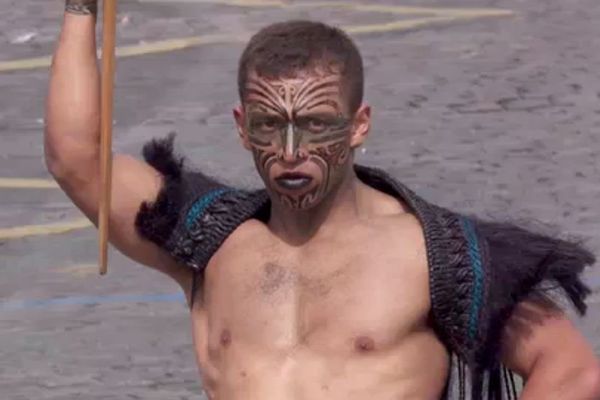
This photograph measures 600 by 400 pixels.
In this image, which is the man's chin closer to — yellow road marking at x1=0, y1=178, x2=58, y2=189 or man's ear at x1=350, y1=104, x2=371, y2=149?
man's ear at x1=350, y1=104, x2=371, y2=149

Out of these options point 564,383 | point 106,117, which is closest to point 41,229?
point 106,117

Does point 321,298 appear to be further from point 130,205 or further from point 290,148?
point 130,205

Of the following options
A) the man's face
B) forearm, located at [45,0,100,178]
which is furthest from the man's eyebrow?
forearm, located at [45,0,100,178]

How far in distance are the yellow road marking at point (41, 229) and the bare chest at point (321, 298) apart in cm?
463

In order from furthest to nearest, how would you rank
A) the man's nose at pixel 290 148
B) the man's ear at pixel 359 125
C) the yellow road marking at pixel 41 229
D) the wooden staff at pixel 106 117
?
the yellow road marking at pixel 41 229 → the man's ear at pixel 359 125 → the man's nose at pixel 290 148 → the wooden staff at pixel 106 117

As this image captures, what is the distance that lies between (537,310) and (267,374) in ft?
1.89

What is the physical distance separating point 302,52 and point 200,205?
1.40 ft

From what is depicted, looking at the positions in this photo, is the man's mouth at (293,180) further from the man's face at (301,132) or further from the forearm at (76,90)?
the forearm at (76,90)

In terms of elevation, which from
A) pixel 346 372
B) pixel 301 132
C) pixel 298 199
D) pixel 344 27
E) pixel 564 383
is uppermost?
pixel 301 132

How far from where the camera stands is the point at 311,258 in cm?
472

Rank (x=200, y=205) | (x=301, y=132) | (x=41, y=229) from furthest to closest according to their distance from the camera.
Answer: (x=41, y=229) < (x=200, y=205) < (x=301, y=132)

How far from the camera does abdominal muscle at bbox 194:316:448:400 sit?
4680mm

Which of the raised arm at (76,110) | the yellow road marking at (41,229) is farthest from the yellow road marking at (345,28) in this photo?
the raised arm at (76,110)

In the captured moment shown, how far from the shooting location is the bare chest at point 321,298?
4.65m
